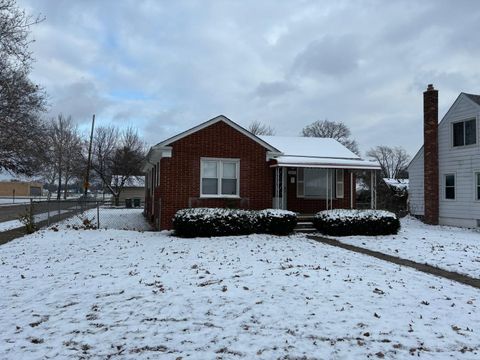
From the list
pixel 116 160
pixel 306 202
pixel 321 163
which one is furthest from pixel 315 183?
pixel 116 160

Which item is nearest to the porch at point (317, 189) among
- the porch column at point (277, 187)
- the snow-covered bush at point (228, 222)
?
the porch column at point (277, 187)

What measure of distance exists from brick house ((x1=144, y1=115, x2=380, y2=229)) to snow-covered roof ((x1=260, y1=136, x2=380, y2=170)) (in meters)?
0.04

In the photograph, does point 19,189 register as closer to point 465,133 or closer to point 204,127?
point 204,127

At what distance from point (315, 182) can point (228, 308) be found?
13.4m

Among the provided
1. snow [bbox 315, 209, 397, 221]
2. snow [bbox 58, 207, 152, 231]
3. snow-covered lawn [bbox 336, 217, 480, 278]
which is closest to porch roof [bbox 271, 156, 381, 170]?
snow [bbox 315, 209, 397, 221]

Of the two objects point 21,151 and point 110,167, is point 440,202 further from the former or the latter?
point 110,167

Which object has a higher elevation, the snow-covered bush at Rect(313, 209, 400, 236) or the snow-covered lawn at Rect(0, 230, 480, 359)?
the snow-covered bush at Rect(313, 209, 400, 236)

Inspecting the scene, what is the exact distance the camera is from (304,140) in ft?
68.2

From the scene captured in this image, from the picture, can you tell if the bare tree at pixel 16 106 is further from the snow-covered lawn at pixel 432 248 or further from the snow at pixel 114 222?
the snow-covered lawn at pixel 432 248

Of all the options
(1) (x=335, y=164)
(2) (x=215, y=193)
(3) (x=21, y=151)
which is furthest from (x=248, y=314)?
(3) (x=21, y=151)

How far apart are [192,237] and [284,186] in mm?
5576

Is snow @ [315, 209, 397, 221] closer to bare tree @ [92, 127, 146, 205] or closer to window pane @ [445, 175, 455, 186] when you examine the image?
window pane @ [445, 175, 455, 186]

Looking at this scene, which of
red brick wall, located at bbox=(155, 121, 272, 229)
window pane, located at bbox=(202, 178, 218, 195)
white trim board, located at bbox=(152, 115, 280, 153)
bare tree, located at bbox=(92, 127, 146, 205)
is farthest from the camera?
bare tree, located at bbox=(92, 127, 146, 205)

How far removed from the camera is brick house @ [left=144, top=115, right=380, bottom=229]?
1542 cm
